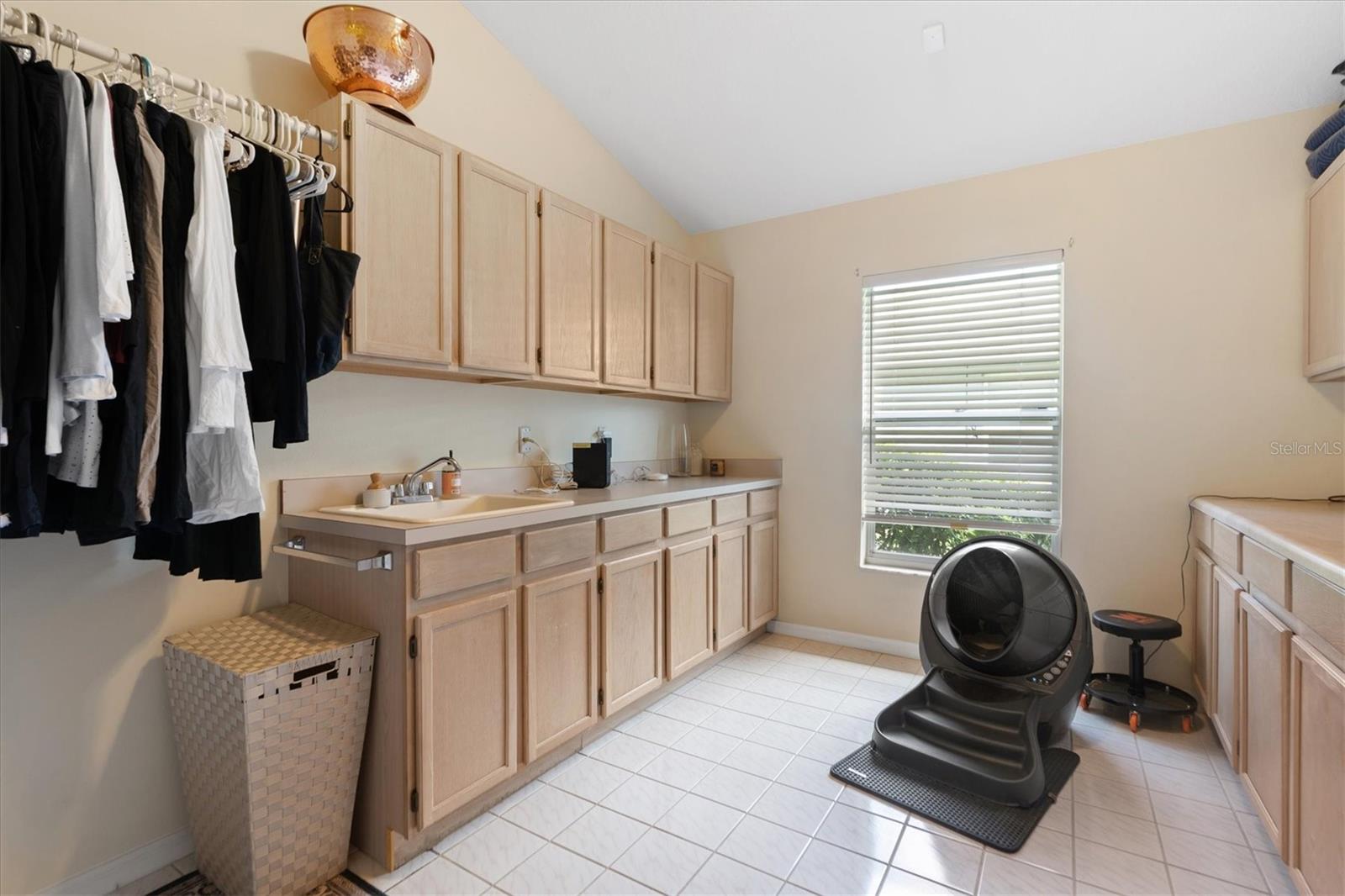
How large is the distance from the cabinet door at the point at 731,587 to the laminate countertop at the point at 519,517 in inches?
10.6

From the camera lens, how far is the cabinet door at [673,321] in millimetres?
3326

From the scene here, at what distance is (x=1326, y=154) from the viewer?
241 cm

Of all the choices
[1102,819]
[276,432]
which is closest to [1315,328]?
[1102,819]

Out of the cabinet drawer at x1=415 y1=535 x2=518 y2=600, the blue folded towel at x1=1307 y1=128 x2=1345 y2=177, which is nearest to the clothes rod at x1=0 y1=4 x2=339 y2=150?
the cabinet drawer at x1=415 y1=535 x2=518 y2=600

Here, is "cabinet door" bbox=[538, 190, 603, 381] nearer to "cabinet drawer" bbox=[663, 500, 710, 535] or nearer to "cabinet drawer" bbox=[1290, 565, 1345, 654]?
"cabinet drawer" bbox=[663, 500, 710, 535]

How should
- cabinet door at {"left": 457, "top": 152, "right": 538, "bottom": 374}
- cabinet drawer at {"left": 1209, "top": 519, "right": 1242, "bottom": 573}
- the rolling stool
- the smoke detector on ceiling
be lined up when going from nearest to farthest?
cabinet drawer at {"left": 1209, "top": 519, "right": 1242, "bottom": 573}
cabinet door at {"left": 457, "top": 152, "right": 538, "bottom": 374}
the smoke detector on ceiling
the rolling stool

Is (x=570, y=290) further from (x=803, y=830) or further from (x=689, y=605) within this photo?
(x=803, y=830)

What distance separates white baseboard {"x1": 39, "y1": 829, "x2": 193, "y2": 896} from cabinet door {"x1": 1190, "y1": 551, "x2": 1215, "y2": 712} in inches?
140

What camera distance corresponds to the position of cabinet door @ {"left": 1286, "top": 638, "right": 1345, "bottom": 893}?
1.33 m

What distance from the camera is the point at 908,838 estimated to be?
190 cm

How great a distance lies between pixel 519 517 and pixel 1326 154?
327 centimetres

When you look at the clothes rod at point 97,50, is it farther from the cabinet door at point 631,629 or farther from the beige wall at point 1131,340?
the beige wall at point 1131,340

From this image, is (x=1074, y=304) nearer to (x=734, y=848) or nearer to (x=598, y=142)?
(x=598, y=142)

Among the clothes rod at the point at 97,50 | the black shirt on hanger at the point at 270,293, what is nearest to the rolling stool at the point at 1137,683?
the black shirt on hanger at the point at 270,293
